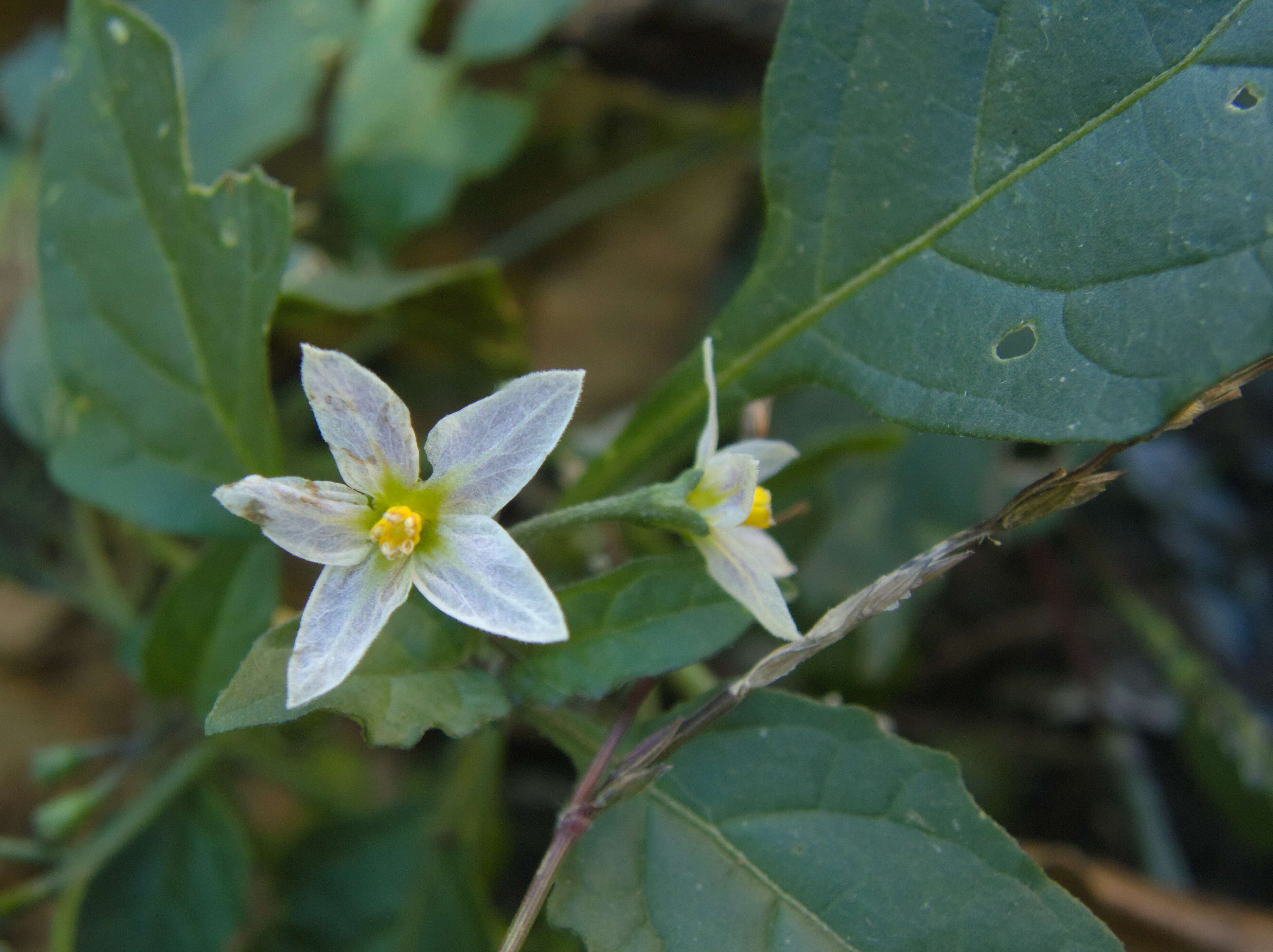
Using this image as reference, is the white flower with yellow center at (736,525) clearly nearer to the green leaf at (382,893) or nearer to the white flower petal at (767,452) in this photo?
the white flower petal at (767,452)

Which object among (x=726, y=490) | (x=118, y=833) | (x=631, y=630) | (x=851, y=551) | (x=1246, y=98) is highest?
(x=1246, y=98)

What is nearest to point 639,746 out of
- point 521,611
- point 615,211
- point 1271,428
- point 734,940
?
point 734,940

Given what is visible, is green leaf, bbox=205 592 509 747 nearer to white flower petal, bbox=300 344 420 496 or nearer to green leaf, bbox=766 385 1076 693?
white flower petal, bbox=300 344 420 496

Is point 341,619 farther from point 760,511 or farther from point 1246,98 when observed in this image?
point 1246,98

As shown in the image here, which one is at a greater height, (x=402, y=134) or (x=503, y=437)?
(x=503, y=437)

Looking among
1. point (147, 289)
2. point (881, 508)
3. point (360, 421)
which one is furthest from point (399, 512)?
point (881, 508)
